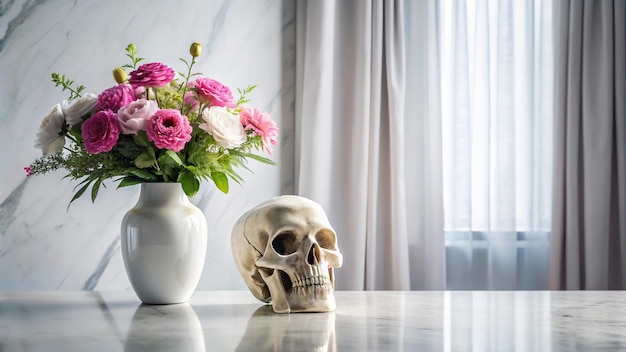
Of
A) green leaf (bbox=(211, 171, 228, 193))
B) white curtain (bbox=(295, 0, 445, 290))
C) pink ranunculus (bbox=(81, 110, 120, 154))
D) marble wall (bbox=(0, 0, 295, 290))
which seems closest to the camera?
→ pink ranunculus (bbox=(81, 110, 120, 154))

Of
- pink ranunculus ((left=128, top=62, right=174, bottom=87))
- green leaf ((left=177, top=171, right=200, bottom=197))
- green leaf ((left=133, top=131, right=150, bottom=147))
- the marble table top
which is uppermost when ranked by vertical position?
pink ranunculus ((left=128, top=62, right=174, bottom=87))

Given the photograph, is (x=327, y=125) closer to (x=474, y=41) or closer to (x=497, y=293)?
(x=474, y=41)

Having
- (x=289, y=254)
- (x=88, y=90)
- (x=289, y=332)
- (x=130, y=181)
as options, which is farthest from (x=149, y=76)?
(x=88, y=90)

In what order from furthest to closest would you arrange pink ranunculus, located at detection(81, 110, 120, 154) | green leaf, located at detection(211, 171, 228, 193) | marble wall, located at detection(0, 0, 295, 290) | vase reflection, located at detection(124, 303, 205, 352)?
marble wall, located at detection(0, 0, 295, 290) < green leaf, located at detection(211, 171, 228, 193) < pink ranunculus, located at detection(81, 110, 120, 154) < vase reflection, located at detection(124, 303, 205, 352)

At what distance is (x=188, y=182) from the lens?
4.25 ft

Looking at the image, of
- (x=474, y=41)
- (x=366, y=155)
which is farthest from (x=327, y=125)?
(x=474, y=41)

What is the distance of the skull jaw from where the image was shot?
1.21 metres

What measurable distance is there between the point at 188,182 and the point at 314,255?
0.96ft

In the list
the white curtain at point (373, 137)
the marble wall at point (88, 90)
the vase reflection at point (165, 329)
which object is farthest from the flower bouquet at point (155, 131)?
the white curtain at point (373, 137)

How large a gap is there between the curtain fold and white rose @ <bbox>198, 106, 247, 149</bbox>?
163 centimetres

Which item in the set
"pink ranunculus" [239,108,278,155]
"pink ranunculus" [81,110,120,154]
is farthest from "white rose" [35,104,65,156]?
"pink ranunculus" [239,108,278,155]

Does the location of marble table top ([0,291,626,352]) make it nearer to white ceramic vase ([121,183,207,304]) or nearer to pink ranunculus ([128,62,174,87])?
white ceramic vase ([121,183,207,304])

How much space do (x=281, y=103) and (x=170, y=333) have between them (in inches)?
60.8

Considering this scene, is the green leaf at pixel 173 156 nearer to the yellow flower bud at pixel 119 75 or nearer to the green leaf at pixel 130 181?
the green leaf at pixel 130 181
